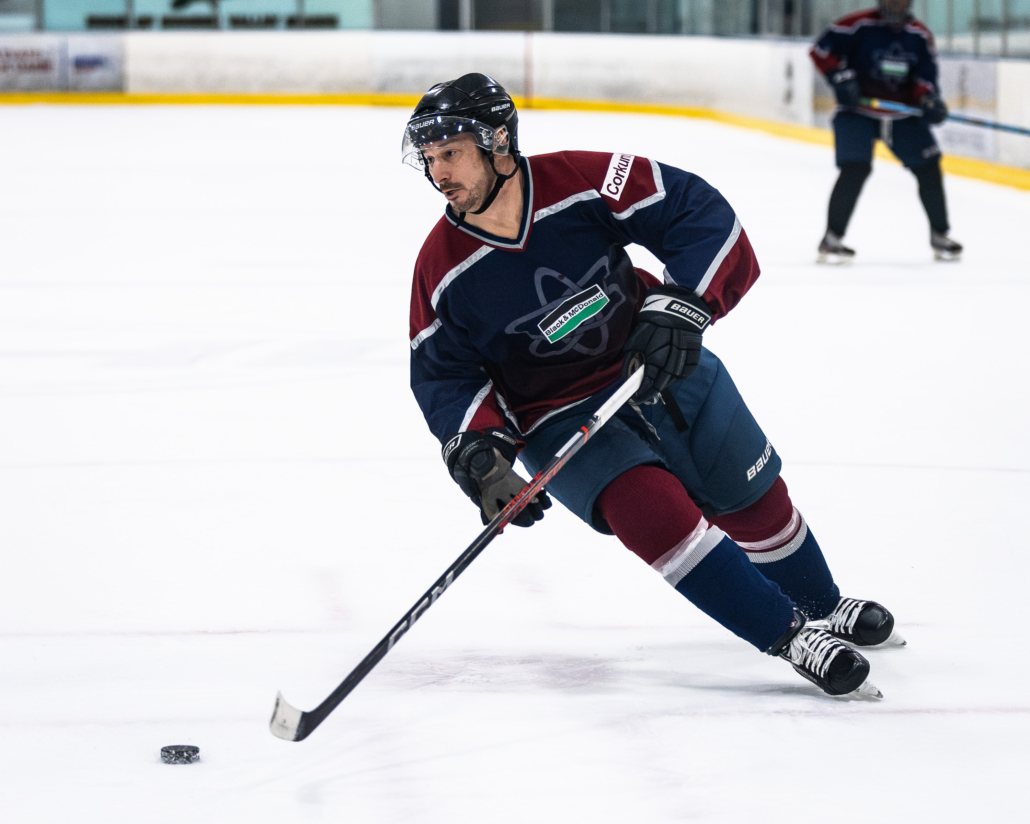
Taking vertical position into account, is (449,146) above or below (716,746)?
above

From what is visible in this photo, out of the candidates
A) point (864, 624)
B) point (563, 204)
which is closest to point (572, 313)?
point (563, 204)

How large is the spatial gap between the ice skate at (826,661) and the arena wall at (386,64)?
11128 millimetres

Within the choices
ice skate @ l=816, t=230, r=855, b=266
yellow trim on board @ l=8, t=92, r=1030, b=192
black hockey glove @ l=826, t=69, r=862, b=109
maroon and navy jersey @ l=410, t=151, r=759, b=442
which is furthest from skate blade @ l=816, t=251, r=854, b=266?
yellow trim on board @ l=8, t=92, r=1030, b=192

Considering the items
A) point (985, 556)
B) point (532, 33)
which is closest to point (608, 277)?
point (985, 556)

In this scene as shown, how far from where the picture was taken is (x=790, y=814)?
5.49 ft

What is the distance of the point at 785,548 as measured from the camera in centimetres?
221

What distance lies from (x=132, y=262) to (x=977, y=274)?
3.48 meters

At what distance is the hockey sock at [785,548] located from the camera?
2168mm

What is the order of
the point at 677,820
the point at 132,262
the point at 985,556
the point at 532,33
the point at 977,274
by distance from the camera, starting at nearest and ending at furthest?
the point at 677,820, the point at 985,556, the point at 977,274, the point at 132,262, the point at 532,33

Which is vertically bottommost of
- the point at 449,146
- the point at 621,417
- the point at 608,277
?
the point at 621,417

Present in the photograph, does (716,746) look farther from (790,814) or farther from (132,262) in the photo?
(132,262)

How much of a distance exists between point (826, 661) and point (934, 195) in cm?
453

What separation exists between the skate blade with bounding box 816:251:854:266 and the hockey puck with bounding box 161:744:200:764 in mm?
4687

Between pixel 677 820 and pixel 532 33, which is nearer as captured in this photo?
pixel 677 820
